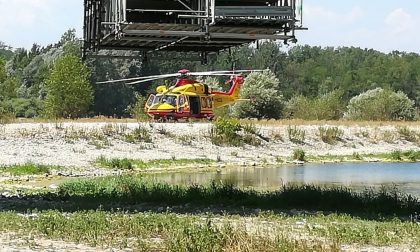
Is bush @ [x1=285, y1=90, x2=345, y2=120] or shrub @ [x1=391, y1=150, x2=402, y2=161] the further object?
bush @ [x1=285, y1=90, x2=345, y2=120]

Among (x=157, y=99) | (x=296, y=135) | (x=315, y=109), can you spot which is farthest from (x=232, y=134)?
(x=315, y=109)

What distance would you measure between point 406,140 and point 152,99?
2175 centimetres

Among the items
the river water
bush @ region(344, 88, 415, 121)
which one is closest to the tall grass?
Answer: the river water

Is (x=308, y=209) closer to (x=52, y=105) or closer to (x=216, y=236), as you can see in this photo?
(x=216, y=236)

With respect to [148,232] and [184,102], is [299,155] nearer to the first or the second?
[184,102]

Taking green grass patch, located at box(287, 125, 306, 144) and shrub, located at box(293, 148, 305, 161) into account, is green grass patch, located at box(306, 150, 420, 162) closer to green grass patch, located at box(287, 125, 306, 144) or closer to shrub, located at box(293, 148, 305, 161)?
shrub, located at box(293, 148, 305, 161)

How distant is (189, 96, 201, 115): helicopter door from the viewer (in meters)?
58.2

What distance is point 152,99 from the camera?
61.7 m

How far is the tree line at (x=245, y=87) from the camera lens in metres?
83.4

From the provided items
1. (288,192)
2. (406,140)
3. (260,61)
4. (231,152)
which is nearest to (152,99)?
(231,152)

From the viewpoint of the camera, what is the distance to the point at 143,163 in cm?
4484

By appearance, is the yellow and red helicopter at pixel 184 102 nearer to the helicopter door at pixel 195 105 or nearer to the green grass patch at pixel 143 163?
the helicopter door at pixel 195 105

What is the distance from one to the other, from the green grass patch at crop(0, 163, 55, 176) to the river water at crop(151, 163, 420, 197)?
5502 mm

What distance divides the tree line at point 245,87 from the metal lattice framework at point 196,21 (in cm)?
405
